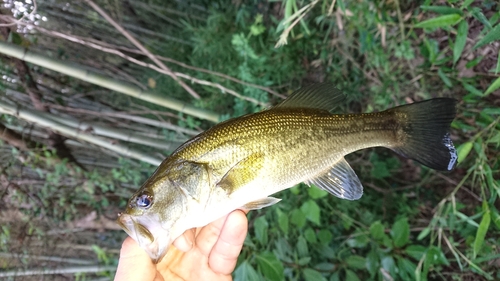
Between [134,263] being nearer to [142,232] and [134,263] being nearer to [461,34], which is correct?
[142,232]

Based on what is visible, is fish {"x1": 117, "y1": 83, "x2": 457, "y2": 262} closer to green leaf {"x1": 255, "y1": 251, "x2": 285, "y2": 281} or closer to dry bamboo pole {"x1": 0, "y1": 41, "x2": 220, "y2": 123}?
green leaf {"x1": 255, "y1": 251, "x2": 285, "y2": 281}

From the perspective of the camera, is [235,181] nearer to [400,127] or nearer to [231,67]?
[400,127]

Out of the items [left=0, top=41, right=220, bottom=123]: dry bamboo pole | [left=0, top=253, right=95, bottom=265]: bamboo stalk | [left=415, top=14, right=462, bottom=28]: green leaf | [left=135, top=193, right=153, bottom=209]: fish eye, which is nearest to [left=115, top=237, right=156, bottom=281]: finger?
[left=135, top=193, right=153, bottom=209]: fish eye

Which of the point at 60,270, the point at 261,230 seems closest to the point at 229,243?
the point at 261,230

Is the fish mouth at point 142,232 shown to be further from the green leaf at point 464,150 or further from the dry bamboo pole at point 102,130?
the dry bamboo pole at point 102,130

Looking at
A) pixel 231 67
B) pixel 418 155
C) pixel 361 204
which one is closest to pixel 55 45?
Result: pixel 231 67

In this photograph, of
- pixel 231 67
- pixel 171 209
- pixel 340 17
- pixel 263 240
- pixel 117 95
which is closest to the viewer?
pixel 171 209
